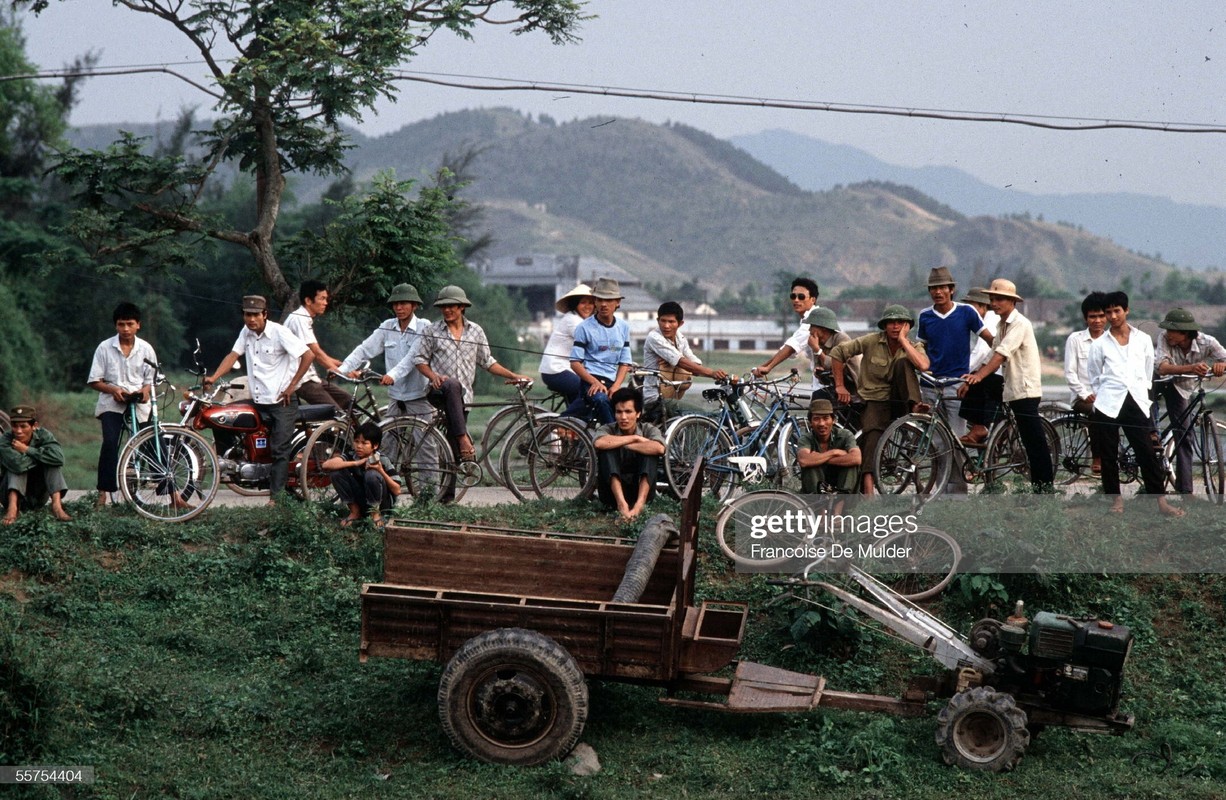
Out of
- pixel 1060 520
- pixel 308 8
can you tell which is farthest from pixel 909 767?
pixel 308 8

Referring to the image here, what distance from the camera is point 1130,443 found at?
10852mm

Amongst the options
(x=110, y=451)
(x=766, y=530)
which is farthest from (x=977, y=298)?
(x=110, y=451)

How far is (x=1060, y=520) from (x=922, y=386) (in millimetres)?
1638

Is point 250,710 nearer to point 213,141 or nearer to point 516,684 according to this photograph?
point 516,684

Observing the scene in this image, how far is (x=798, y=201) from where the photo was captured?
180375 millimetres

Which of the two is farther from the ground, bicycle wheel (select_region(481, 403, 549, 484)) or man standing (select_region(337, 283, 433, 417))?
man standing (select_region(337, 283, 433, 417))

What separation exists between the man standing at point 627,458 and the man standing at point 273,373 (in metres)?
2.66

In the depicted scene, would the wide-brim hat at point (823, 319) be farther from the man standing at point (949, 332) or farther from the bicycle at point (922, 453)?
the bicycle at point (922, 453)

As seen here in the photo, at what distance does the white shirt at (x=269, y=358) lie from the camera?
11320 mm

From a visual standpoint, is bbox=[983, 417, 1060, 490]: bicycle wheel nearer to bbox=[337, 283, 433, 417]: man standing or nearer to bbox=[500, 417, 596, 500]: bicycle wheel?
bbox=[500, 417, 596, 500]: bicycle wheel

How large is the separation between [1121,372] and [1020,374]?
772 mm

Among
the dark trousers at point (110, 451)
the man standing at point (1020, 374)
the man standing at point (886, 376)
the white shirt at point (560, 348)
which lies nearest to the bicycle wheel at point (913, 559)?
the man standing at point (886, 376)

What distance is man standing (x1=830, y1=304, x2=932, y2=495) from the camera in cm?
1052

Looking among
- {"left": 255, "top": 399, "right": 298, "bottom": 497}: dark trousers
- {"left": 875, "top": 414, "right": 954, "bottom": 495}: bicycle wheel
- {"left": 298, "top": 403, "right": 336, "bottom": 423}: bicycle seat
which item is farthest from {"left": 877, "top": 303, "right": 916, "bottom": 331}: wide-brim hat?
{"left": 255, "top": 399, "right": 298, "bottom": 497}: dark trousers
